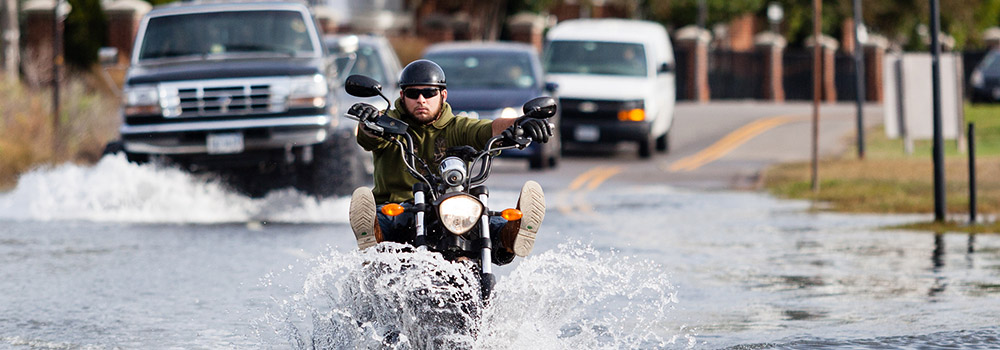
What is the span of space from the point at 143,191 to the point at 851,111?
3193 centimetres

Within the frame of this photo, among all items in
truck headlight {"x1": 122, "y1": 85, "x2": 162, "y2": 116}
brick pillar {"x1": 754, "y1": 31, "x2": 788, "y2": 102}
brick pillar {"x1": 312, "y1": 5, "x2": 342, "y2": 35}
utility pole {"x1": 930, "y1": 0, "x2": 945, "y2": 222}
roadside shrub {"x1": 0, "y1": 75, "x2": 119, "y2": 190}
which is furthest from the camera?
brick pillar {"x1": 754, "y1": 31, "x2": 788, "y2": 102}

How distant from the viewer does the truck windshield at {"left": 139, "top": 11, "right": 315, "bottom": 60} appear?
18047 mm

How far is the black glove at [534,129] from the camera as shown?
25.7 feet

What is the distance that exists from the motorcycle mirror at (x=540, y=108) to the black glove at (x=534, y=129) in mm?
31

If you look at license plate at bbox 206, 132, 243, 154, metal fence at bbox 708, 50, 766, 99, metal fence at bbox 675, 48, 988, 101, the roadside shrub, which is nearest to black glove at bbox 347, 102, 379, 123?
license plate at bbox 206, 132, 243, 154

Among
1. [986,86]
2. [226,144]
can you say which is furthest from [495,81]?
[986,86]

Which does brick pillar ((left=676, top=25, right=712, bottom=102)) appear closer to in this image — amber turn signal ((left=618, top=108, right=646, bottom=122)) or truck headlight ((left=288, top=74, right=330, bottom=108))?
amber turn signal ((left=618, top=108, right=646, bottom=122))

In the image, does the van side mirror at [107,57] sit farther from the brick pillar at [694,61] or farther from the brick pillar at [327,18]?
the brick pillar at [694,61]

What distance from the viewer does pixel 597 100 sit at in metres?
27.3

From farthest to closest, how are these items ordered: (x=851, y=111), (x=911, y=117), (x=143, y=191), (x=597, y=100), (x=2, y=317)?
(x=851, y=111) → (x=597, y=100) → (x=911, y=117) → (x=143, y=191) → (x=2, y=317)

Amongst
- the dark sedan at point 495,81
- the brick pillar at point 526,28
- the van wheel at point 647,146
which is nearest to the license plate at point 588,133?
the van wheel at point 647,146

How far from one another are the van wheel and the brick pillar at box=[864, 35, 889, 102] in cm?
3138

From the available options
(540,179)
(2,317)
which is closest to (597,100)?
(540,179)

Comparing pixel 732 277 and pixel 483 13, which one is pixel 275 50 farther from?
pixel 483 13
